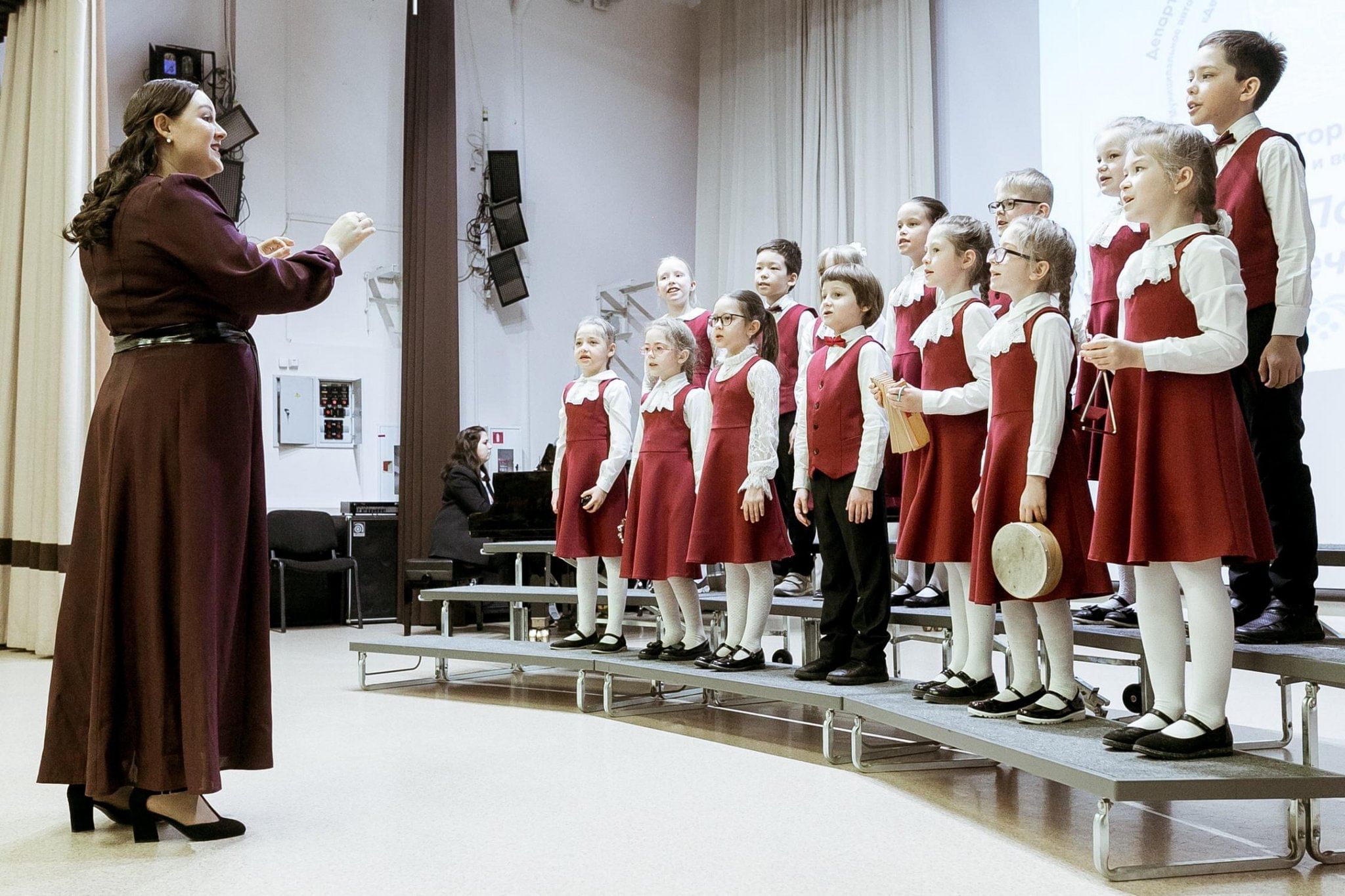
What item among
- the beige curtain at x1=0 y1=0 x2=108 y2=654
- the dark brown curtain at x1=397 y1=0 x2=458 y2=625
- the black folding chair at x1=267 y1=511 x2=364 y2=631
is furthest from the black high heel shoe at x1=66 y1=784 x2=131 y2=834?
the dark brown curtain at x1=397 y1=0 x2=458 y2=625

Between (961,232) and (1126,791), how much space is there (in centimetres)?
178

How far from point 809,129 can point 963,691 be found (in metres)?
6.29

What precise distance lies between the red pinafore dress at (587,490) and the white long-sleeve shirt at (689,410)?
0.19 meters

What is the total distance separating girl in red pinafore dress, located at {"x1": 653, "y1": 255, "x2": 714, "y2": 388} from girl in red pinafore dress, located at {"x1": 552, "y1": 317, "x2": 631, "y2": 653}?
0.42 m

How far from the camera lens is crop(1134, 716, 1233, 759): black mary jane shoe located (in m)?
2.34

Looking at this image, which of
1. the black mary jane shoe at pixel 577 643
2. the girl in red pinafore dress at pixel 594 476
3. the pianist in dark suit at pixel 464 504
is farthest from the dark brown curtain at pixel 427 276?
the girl in red pinafore dress at pixel 594 476

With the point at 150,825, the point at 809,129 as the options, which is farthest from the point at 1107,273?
the point at 809,129

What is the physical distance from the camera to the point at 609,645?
469 centimetres

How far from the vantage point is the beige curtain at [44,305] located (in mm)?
6332

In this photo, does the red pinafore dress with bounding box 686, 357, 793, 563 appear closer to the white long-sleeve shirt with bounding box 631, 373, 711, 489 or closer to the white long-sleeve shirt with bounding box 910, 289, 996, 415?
the white long-sleeve shirt with bounding box 631, 373, 711, 489

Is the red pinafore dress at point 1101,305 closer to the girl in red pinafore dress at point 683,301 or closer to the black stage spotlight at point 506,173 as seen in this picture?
the girl in red pinafore dress at point 683,301

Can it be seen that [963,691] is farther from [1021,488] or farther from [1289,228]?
Result: [1289,228]

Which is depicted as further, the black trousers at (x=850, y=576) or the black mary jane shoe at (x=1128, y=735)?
the black trousers at (x=850, y=576)

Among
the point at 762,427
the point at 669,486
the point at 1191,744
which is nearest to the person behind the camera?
the point at 1191,744
